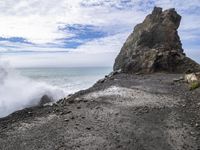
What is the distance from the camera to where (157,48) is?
113ft

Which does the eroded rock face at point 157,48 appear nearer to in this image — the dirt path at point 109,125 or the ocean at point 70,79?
the ocean at point 70,79

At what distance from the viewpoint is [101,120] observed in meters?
10.6

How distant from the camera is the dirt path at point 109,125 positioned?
27.9 ft

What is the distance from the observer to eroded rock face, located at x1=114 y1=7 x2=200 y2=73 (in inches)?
1194

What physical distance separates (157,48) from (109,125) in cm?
2519

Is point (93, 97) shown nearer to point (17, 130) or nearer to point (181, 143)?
point (17, 130)

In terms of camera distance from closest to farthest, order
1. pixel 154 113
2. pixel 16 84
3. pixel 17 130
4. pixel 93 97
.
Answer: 1. pixel 17 130
2. pixel 154 113
3. pixel 93 97
4. pixel 16 84

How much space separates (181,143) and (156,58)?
22.7m

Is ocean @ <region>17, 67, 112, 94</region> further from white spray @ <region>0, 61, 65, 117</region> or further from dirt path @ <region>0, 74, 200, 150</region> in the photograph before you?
dirt path @ <region>0, 74, 200, 150</region>

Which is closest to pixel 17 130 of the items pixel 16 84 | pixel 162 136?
pixel 162 136

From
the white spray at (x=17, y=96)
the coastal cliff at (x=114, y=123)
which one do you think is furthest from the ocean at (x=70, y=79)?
the coastal cliff at (x=114, y=123)

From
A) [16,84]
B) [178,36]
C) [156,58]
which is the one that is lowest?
[16,84]

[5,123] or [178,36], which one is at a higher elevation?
[178,36]

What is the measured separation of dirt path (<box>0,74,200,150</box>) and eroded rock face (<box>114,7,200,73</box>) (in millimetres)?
16055
